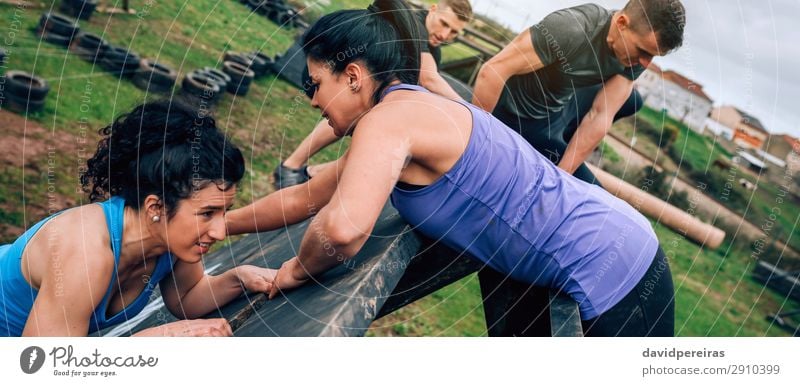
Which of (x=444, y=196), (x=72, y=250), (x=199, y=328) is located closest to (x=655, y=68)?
(x=444, y=196)

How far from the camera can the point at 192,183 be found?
132 cm

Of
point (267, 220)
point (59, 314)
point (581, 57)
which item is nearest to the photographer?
point (59, 314)

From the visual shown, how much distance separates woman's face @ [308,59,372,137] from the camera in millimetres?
1329

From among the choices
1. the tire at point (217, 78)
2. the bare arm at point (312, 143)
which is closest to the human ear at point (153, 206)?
the bare arm at point (312, 143)

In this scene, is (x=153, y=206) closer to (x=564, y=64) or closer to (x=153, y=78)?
(x=564, y=64)

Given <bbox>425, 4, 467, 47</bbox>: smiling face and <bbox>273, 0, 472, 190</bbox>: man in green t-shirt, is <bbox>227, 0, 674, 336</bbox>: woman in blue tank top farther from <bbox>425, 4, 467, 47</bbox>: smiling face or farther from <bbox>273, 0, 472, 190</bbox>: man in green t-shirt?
<bbox>425, 4, 467, 47</bbox>: smiling face

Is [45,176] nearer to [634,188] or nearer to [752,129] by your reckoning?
[752,129]

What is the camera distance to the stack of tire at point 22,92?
2.69 metres

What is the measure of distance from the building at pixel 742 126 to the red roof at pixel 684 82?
75 mm

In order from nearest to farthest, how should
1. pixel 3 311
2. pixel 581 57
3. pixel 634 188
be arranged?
pixel 3 311 < pixel 581 57 < pixel 634 188

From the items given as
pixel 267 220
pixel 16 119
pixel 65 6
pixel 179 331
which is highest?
pixel 267 220

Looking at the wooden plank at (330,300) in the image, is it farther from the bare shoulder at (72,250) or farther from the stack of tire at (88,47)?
the stack of tire at (88,47)

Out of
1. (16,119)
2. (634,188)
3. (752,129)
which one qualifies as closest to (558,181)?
(752,129)
